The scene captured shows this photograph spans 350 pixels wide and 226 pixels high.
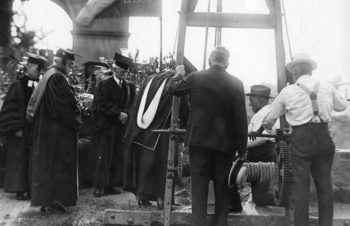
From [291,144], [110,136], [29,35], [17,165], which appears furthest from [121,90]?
[29,35]

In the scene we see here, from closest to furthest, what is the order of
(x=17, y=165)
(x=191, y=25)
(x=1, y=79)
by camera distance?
(x=191, y=25)
(x=17, y=165)
(x=1, y=79)

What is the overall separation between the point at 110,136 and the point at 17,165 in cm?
149

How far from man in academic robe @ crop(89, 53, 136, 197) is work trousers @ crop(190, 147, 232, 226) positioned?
3059 millimetres

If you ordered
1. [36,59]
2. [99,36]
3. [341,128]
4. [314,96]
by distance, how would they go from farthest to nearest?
1. [99,36]
2. [341,128]
3. [36,59]
4. [314,96]

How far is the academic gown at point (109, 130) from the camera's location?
27.5 feet

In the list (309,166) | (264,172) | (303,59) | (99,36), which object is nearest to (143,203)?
(264,172)

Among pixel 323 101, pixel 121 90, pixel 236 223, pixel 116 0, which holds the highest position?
pixel 116 0

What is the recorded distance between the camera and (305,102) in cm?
548

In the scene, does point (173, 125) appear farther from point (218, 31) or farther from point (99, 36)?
point (99, 36)

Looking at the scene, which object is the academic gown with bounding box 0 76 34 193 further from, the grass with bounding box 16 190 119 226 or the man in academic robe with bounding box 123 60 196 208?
the man in academic robe with bounding box 123 60 196 208

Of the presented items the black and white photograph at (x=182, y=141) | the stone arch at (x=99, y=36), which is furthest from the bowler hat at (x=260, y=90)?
the stone arch at (x=99, y=36)

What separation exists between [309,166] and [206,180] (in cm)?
107

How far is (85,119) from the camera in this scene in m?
8.97

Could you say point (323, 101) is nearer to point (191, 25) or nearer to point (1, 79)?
point (191, 25)
